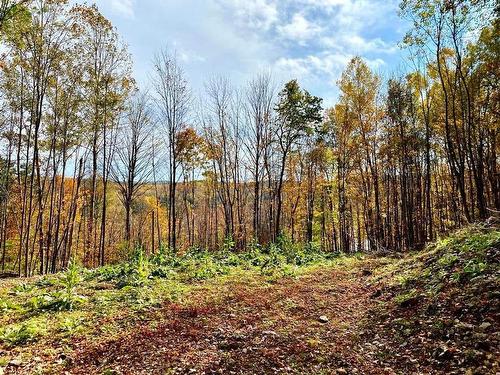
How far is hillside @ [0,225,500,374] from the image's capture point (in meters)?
4.59

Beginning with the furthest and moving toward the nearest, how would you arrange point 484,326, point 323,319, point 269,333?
point 323,319 → point 269,333 → point 484,326

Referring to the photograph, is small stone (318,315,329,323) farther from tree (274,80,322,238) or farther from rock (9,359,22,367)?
tree (274,80,322,238)

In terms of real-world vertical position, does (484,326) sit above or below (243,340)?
above

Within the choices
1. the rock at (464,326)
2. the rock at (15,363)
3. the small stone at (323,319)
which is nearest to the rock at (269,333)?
the small stone at (323,319)

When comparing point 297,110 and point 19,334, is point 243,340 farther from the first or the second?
point 297,110

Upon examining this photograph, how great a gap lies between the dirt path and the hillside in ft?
0.08

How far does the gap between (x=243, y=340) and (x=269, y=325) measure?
91cm

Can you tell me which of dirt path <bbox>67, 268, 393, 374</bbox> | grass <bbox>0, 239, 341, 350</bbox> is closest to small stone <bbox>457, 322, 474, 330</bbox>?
dirt path <bbox>67, 268, 393, 374</bbox>

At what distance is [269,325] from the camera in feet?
21.3

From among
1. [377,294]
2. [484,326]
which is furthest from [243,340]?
[377,294]

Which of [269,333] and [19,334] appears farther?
[269,333]

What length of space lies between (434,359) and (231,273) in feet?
27.6

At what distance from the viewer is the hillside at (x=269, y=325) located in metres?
4.59

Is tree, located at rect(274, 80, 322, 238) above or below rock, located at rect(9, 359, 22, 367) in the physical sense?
above
